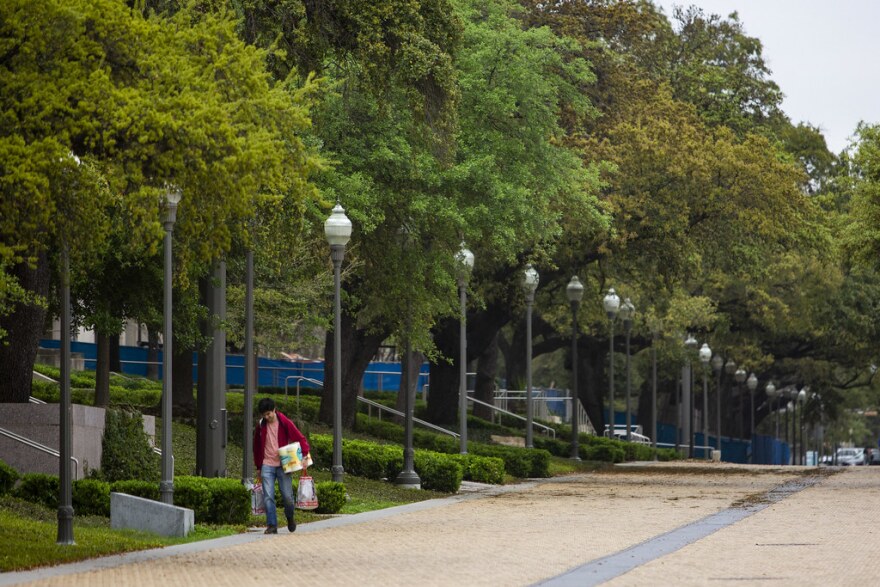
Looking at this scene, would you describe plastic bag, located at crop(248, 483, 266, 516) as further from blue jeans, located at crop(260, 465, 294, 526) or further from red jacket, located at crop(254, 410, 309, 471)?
red jacket, located at crop(254, 410, 309, 471)

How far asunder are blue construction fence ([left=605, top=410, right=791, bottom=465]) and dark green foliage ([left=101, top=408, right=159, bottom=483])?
144ft

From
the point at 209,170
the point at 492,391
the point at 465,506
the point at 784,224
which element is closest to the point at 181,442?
the point at 465,506

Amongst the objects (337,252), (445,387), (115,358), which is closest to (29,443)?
(337,252)

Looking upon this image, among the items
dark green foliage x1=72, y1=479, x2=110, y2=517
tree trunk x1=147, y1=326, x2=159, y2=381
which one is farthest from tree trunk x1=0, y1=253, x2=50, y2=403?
tree trunk x1=147, y1=326, x2=159, y2=381

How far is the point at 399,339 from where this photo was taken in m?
33.0

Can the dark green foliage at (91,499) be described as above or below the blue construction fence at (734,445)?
above

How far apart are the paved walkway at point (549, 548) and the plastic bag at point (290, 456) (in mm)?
806

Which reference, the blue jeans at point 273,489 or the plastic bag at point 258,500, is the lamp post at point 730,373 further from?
the plastic bag at point 258,500

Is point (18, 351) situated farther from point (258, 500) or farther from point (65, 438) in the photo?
point (65, 438)

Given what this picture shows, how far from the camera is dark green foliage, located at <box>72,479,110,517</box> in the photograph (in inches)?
797

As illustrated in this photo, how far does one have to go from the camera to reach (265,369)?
179ft

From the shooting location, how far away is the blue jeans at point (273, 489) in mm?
18938

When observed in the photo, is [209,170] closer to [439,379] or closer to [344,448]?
[344,448]

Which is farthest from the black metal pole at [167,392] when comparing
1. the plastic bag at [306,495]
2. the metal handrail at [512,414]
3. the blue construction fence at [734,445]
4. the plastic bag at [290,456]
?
the blue construction fence at [734,445]
